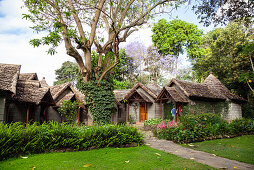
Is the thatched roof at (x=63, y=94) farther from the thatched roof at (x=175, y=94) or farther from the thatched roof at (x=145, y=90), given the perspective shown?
the thatched roof at (x=175, y=94)

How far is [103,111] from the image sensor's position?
Result: 1193 cm

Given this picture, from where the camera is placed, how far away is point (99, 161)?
608 cm

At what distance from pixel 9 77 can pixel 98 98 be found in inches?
218

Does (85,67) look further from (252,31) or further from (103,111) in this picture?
(252,31)

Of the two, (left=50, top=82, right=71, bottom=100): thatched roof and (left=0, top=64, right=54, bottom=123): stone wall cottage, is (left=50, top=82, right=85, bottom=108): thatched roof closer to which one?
(left=50, top=82, right=71, bottom=100): thatched roof

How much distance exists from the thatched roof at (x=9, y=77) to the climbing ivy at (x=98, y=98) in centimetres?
368

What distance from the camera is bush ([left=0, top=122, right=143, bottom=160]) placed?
6438mm

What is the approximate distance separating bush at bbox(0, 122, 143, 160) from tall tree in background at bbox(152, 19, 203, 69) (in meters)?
28.5

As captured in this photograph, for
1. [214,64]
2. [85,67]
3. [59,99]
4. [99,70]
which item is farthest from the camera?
[214,64]

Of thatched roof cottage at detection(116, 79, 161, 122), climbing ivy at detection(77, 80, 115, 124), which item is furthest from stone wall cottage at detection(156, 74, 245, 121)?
climbing ivy at detection(77, 80, 115, 124)

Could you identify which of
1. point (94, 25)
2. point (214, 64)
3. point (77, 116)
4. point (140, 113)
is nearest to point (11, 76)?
point (94, 25)

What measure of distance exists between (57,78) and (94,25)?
31826 mm

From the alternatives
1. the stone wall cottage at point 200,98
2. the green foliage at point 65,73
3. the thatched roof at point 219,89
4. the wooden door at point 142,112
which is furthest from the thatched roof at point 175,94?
the green foliage at point 65,73

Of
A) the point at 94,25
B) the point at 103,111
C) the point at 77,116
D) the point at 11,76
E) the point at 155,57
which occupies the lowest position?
the point at 77,116
